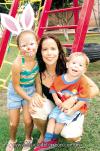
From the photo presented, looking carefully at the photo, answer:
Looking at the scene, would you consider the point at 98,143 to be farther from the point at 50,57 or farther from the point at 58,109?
the point at 50,57

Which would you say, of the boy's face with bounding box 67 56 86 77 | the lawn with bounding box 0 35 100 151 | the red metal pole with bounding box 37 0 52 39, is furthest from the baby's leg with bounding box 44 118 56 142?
the red metal pole with bounding box 37 0 52 39

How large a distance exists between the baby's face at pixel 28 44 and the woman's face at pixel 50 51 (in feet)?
0.28

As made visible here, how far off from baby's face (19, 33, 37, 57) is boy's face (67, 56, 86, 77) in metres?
0.34

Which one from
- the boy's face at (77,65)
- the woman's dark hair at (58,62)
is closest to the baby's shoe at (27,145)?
the woman's dark hair at (58,62)

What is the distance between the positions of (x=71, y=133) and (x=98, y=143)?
1.51ft

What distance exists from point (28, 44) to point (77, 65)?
17.7 inches

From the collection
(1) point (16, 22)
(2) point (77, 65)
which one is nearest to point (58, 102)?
(2) point (77, 65)

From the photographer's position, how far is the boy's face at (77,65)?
9.57 feet

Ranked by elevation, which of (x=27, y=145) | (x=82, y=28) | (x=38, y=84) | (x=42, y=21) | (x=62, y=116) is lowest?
(x=27, y=145)

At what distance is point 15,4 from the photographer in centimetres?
496

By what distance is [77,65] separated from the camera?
2.92m

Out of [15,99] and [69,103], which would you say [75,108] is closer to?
[69,103]

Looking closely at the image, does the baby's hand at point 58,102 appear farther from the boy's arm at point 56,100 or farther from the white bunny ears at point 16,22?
the white bunny ears at point 16,22

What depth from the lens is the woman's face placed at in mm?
3000
